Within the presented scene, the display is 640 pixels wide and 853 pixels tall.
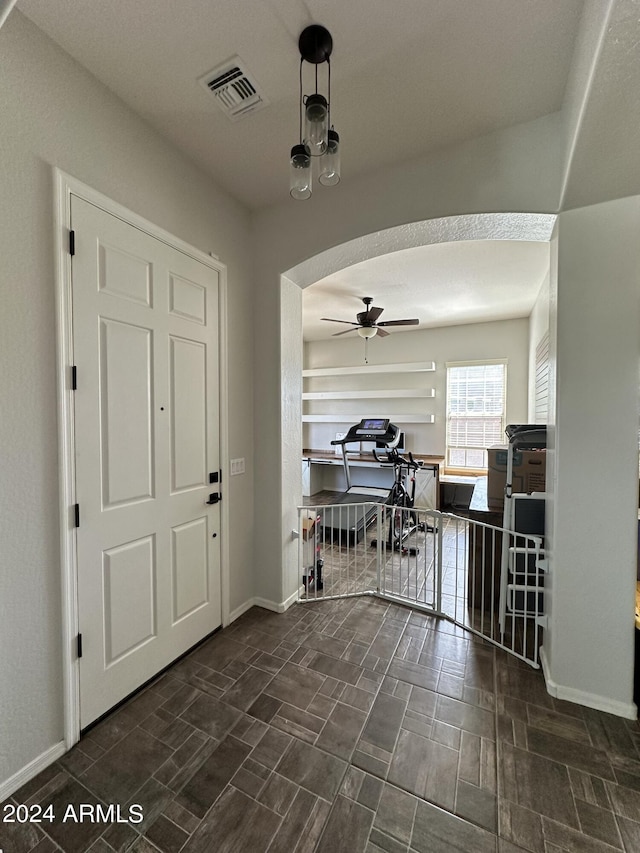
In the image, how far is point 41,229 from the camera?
4.74 ft

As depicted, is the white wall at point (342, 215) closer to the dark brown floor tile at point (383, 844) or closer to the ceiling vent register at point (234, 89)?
the ceiling vent register at point (234, 89)

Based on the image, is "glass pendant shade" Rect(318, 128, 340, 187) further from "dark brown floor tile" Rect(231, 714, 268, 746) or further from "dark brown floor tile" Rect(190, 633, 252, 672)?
"dark brown floor tile" Rect(190, 633, 252, 672)

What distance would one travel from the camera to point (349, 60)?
151 cm

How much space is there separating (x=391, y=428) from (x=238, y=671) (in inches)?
170

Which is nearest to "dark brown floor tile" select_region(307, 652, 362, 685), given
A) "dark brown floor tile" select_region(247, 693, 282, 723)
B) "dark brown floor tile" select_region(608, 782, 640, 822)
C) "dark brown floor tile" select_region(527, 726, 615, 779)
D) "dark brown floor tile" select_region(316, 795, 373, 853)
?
"dark brown floor tile" select_region(247, 693, 282, 723)

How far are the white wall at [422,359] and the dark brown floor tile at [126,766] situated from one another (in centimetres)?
550

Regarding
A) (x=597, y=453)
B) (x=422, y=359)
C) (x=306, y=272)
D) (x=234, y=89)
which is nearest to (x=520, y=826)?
(x=597, y=453)

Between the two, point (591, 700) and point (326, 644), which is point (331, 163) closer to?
point (326, 644)

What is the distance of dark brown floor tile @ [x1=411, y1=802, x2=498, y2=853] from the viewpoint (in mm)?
1194

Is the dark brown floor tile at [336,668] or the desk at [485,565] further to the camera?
the desk at [485,565]

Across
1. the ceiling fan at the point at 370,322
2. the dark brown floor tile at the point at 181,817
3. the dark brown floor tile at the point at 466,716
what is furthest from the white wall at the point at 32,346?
the ceiling fan at the point at 370,322

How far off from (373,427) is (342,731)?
4512 mm

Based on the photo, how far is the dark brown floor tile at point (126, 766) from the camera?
1.38 m

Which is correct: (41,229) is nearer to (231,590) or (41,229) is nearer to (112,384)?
(112,384)
